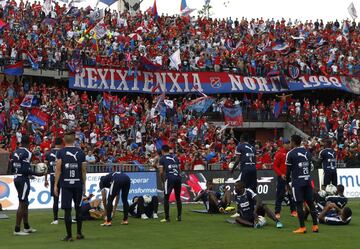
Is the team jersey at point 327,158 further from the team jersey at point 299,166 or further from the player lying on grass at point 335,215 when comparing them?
the team jersey at point 299,166

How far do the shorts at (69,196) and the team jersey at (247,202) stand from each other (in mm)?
4190

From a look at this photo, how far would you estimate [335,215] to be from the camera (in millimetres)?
17156

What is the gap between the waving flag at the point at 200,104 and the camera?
3916cm

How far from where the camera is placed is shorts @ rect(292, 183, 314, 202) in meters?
15.3

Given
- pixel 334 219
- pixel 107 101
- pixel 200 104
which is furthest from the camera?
pixel 200 104

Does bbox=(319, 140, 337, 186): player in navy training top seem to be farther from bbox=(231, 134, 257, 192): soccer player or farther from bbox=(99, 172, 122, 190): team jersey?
bbox=(99, 172, 122, 190): team jersey

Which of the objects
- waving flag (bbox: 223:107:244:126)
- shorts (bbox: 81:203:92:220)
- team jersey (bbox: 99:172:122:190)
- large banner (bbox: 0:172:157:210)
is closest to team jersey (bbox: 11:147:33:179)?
team jersey (bbox: 99:172:122:190)

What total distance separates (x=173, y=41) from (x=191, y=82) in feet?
10.8

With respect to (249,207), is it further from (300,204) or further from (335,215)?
(335,215)

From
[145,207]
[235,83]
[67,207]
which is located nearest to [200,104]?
[235,83]

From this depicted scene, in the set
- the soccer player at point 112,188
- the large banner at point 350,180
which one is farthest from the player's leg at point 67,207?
the large banner at point 350,180

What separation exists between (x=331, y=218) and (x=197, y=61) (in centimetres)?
2590

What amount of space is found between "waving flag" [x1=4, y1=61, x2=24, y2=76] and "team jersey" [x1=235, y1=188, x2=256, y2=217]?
20558 mm

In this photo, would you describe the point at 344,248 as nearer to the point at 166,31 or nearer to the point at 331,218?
the point at 331,218
